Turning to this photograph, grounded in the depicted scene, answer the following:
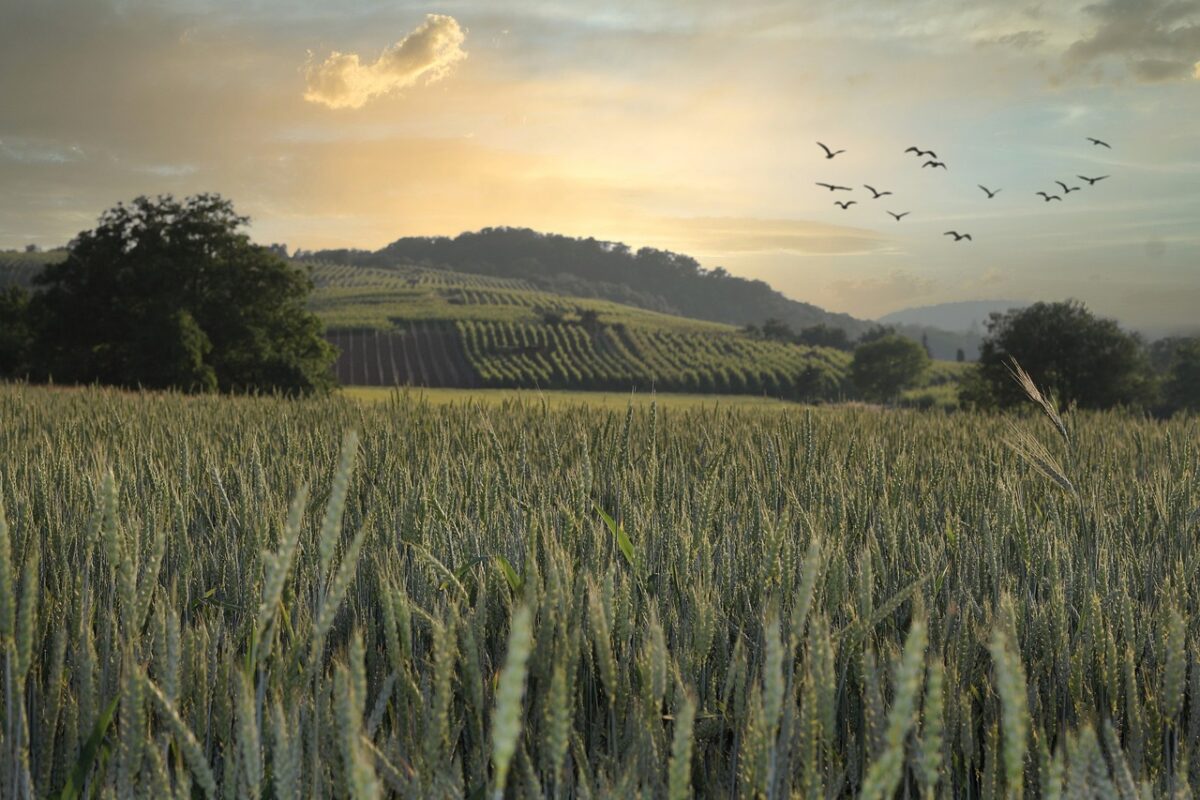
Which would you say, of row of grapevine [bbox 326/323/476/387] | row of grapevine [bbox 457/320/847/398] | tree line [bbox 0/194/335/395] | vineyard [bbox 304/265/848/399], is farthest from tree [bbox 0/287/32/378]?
row of grapevine [bbox 457/320/847/398]

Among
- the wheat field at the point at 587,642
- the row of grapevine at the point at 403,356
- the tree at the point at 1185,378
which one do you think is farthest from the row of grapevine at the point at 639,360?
the wheat field at the point at 587,642

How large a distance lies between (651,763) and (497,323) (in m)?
108

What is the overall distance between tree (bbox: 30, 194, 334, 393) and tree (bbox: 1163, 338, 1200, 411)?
63.1m

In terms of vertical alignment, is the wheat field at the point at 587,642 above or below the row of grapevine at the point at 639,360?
below

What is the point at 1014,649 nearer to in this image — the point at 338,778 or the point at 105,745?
the point at 338,778

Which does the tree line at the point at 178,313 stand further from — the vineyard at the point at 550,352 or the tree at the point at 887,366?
the tree at the point at 887,366

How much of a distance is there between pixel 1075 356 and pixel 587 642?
44.9 metres

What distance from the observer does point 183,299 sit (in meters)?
35.3

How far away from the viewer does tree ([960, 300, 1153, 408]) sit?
132 ft

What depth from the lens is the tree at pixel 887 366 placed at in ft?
295

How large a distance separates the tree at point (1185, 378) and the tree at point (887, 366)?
2432cm

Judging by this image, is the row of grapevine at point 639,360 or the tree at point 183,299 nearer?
the tree at point 183,299

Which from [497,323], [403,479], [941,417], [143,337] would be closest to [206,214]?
[143,337]

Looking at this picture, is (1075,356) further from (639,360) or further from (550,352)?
(550,352)
